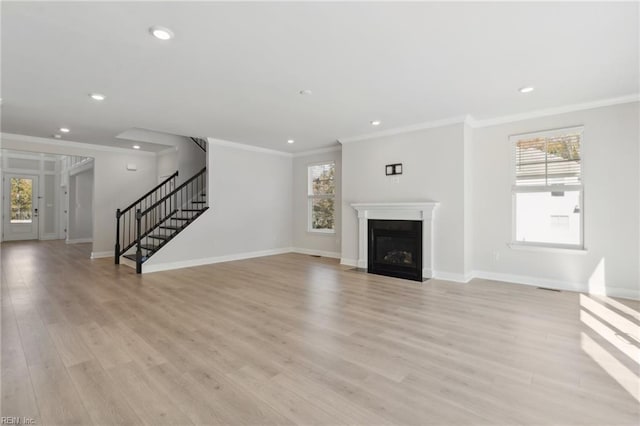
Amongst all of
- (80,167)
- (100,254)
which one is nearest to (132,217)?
(100,254)

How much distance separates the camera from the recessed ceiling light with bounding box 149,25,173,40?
2375 millimetres

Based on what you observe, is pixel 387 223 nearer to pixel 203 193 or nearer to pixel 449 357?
pixel 449 357

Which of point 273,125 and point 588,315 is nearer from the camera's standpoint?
point 588,315

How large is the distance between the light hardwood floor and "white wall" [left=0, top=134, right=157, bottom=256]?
3.07 m

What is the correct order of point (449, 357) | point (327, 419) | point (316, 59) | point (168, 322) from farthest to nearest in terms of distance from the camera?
point (168, 322) < point (316, 59) < point (449, 357) < point (327, 419)

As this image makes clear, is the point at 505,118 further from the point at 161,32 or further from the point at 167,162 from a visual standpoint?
the point at 167,162

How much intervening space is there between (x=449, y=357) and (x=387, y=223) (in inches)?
127

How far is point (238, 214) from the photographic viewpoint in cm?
679

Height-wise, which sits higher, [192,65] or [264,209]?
[192,65]

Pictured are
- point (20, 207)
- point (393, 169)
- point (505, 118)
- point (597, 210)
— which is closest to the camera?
point (597, 210)

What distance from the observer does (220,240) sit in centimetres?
650

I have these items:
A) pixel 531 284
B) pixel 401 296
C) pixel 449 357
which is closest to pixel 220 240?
pixel 401 296

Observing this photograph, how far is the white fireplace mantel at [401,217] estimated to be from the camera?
495cm

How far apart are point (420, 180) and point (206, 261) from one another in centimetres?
446
